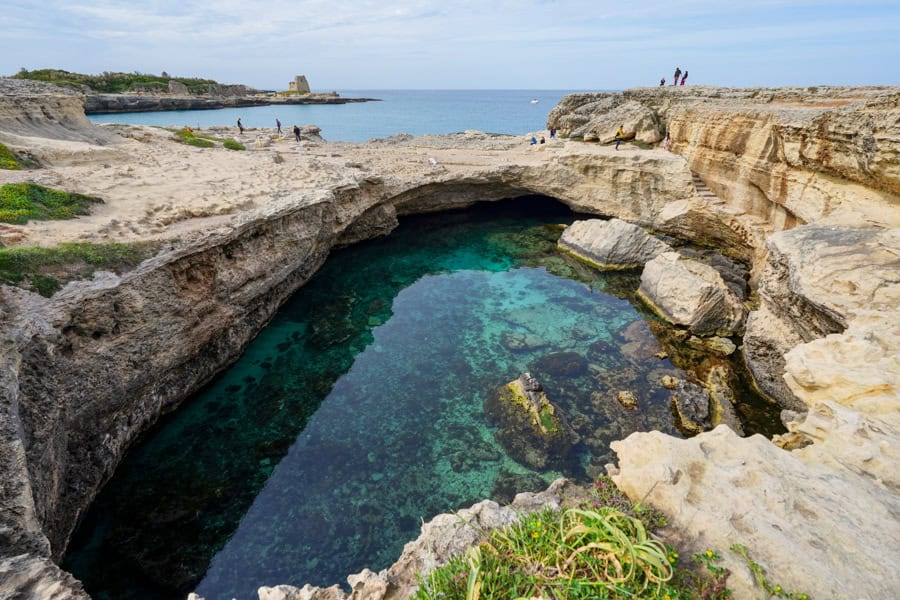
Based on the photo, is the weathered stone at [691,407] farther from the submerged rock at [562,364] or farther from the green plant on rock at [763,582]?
the green plant on rock at [763,582]

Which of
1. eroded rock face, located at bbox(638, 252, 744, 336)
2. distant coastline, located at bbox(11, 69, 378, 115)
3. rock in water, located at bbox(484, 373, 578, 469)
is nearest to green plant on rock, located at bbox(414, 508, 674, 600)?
rock in water, located at bbox(484, 373, 578, 469)

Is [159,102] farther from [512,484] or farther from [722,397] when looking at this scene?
[722,397]

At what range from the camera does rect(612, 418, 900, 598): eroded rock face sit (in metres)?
4.00

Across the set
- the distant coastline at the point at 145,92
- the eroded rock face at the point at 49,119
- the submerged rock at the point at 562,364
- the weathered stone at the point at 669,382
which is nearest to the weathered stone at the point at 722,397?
the weathered stone at the point at 669,382

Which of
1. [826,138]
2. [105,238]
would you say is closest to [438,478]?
[105,238]

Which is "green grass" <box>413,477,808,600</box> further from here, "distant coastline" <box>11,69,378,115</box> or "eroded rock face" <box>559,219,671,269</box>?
"distant coastline" <box>11,69,378,115</box>

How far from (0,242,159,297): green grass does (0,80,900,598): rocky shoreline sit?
28cm

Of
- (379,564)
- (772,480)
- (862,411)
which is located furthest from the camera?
(379,564)

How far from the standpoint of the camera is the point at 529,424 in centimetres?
1062

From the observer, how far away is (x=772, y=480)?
16.2 feet

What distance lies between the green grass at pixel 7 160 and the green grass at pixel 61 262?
27.8 ft

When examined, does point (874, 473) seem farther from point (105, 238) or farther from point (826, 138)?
point (105, 238)

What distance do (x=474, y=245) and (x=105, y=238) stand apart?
16146 millimetres

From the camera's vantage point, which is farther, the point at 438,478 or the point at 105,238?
the point at 105,238
